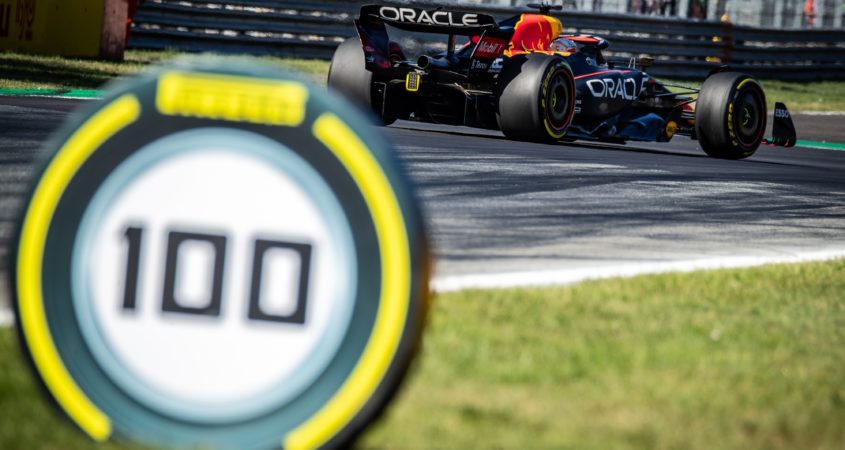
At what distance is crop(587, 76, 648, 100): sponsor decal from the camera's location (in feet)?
42.4

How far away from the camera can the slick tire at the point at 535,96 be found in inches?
469

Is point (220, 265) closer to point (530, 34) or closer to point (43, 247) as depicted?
point (43, 247)

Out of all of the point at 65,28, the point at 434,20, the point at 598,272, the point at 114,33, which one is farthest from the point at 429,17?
the point at 65,28

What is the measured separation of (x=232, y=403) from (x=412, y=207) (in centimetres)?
55

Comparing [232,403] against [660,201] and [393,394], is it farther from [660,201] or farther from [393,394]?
[660,201]

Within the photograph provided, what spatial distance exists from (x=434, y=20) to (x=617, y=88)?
6.92ft

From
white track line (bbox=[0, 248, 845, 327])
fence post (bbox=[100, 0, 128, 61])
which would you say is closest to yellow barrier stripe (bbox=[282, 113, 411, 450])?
white track line (bbox=[0, 248, 845, 327])

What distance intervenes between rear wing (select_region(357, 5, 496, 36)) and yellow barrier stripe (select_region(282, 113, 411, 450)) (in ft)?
30.4

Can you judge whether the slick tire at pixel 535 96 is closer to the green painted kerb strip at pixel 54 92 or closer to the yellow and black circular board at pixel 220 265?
the green painted kerb strip at pixel 54 92

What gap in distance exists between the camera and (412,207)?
2744mm

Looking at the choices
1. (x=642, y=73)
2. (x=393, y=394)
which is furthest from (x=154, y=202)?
(x=642, y=73)

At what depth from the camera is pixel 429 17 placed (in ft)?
39.8

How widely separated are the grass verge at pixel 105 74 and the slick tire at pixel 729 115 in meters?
4.76

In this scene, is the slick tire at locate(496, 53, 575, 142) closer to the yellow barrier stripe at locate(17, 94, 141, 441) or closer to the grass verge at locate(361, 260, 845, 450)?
the grass verge at locate(361, 260, 845, 450)
